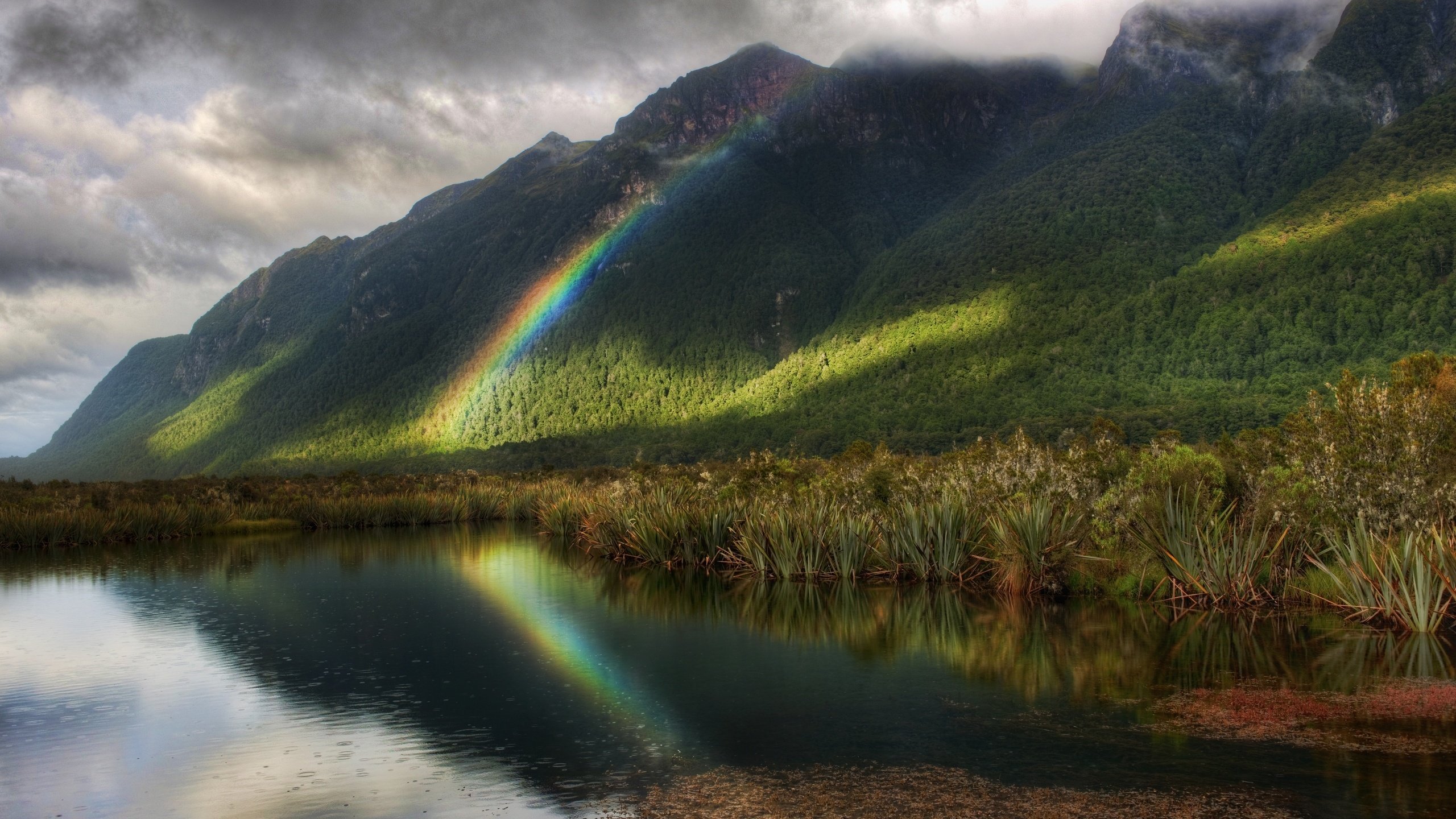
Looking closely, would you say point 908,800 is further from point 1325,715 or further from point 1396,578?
point 1396,578

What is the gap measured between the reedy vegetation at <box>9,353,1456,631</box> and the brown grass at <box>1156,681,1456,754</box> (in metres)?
3.78

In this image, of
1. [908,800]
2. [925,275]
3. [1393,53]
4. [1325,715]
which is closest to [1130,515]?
[1325,715]

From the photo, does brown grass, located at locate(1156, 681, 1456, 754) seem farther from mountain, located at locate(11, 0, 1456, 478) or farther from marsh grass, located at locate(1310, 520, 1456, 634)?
mountain, located at locate(11, 0, 1456, 478)

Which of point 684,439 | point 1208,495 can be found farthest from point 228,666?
point 684,439

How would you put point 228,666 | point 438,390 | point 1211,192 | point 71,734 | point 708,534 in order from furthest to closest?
point 438,390 < point 1211,192 < point 708,534 < point 228,666 < point 71,734

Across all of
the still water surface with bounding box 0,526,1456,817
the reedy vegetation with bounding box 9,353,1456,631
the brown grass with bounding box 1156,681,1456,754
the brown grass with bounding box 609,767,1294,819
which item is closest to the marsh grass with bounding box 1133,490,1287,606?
the reedy vegetation with bounding box 9,353,1456,631

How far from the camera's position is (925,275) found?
386ft

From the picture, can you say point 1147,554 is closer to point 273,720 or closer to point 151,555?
point 273,720

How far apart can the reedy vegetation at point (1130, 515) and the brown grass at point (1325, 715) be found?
3.78m

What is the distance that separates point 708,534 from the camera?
23484 mm

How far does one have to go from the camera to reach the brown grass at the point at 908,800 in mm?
6793

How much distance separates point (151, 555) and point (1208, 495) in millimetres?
28388

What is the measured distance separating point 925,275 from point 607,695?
111m

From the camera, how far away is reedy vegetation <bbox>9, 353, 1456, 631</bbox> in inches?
566
